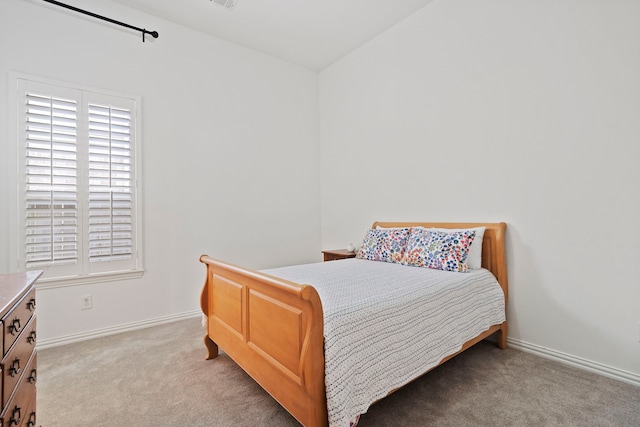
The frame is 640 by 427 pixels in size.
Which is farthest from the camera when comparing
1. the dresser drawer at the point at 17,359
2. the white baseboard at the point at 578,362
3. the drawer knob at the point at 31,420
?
the white baseboard at the point at 578,362

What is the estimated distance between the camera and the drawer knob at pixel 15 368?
1.04m

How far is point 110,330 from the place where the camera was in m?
2.79

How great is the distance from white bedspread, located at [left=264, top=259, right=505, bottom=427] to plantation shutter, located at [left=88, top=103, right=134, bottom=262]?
1621 millimetres

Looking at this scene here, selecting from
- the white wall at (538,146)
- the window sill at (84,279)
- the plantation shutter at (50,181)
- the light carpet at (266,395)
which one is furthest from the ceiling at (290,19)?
the light carpet at (266,395)

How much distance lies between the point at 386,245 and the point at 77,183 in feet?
9.02

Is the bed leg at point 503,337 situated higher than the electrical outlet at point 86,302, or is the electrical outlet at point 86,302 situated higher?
the electrical outlet at point 86,302

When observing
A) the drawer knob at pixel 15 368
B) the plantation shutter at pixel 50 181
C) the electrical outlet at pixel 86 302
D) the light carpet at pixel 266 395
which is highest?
the plantation shutter at pixel 50 181

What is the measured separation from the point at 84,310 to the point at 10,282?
5.64 ft

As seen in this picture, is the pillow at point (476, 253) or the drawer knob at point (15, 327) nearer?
the drawer knob at point (15, 327)

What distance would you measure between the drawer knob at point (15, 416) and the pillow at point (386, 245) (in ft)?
7.81

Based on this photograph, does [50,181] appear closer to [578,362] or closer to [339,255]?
[339,255]

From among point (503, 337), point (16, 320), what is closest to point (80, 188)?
point (16, 320)

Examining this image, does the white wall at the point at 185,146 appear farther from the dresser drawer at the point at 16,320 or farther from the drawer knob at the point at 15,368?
the drawer knob at the point at 15,368

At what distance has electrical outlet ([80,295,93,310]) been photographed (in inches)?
105
